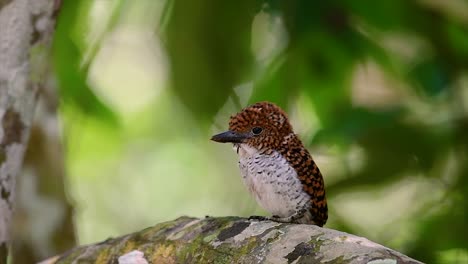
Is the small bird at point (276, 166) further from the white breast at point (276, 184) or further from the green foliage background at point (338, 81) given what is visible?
the green foliage background at point (338, 81)

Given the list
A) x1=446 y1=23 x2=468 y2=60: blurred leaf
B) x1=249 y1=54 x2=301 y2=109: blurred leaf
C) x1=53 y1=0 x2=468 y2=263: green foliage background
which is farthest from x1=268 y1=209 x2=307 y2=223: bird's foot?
x1=446 y1=23 x2=468 y2=60: blurred leaf

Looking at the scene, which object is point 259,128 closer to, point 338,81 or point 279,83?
point 279,83

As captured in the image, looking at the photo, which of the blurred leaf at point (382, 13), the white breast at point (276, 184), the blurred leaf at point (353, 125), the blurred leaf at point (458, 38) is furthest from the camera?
the blurred leaf at point (458, 38)

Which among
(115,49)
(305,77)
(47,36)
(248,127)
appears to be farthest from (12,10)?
Answer: (115,49)

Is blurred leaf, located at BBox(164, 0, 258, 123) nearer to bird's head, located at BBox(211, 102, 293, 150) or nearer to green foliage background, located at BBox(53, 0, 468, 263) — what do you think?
green foliage background, located at BBox(53, 0, 468, 263)

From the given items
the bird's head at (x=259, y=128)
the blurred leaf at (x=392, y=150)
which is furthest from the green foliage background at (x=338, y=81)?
the bird's head at (x=259, y=128)
